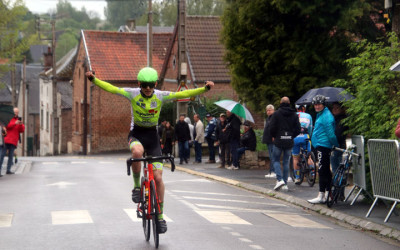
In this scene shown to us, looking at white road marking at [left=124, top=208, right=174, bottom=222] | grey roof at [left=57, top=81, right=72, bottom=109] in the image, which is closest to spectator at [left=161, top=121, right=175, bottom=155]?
white road marking at [left=124, top=208, right=174, bottom=222]

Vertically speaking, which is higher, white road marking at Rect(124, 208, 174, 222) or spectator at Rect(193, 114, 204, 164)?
spectator at Rect(193, 114, 204, 164)

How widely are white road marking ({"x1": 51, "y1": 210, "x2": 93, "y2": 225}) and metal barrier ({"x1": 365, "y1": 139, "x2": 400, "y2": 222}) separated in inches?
166

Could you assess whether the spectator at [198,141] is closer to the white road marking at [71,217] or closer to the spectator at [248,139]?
the spectator at [248,139]

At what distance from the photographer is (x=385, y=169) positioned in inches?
434

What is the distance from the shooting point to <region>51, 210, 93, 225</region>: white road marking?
10492mm

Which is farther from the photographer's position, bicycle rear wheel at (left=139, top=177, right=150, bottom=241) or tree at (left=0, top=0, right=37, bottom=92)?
tree at (left=0, top=0, right=37, bottom=92)

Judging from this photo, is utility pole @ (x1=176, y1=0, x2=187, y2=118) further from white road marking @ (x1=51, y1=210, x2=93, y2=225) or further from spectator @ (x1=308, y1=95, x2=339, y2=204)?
white road marking @ (x1=51, y1=210, x2=93, y2=225)

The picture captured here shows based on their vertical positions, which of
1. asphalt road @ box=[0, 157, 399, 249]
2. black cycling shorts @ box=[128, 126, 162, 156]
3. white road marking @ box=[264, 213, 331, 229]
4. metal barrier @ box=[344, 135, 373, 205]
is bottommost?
white road marking @ box=[264, 213, 331, 229]

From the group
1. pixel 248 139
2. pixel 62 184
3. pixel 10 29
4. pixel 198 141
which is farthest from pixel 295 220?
pixel 10 29

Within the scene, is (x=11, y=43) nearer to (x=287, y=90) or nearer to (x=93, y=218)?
(x=287, y=90)

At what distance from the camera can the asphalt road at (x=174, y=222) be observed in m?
8.78

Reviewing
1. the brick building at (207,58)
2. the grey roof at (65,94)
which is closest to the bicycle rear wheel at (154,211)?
the brick building at (207,58)

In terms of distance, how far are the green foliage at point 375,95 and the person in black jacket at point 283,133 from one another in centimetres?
255

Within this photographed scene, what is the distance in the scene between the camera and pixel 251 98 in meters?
23.9
